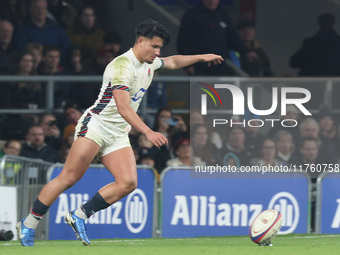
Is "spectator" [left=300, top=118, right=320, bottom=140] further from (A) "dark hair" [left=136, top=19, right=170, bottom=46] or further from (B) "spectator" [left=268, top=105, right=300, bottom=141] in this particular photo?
(A) "dark hair" [left=136, top=19, right=170, bottom=46]

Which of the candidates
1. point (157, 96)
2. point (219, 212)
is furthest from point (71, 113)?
point (219, 212)

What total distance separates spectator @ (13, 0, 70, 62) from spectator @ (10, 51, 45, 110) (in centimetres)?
43

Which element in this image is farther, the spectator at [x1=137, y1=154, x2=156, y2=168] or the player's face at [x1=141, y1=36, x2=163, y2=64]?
the spectator at [x1=137, y1=154, x2=156, y2=168]

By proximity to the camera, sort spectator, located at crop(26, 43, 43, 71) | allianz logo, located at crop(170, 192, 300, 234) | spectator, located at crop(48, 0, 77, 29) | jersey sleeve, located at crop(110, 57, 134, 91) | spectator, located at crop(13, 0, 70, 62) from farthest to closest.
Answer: spectator, located at crop(48, 0, 77, 29) → spectator, located at crop(13, 0, 70, 62) → spectator, located at crop(26, 43, 43, 71) → allianz logo, located at crop(170, 192, 300, 234) → jersey sleeve, located at crop(110, 57, 134, 91)

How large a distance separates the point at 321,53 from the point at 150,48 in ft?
Result: 21.1

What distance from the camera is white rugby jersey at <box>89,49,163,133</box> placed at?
29.0 ft

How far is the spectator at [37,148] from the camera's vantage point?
12.6m

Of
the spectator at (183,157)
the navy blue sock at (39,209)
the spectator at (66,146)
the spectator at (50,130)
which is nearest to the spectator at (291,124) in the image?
the spectator at (183,157)

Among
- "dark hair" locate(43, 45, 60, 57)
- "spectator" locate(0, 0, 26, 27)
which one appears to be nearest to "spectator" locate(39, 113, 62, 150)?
"dark hair" locate(43, 45, 60, 57)

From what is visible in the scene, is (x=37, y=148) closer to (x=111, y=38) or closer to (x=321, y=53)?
(x=111, y=38)

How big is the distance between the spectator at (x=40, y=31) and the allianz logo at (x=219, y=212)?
3.48 metres

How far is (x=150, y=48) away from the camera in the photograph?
8961 mm

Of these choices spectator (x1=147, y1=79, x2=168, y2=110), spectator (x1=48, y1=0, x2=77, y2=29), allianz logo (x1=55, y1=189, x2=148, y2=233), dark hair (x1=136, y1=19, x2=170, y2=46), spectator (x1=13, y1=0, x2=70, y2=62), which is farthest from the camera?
spectator (x1=48, y1=0, x2=77, y2=29)

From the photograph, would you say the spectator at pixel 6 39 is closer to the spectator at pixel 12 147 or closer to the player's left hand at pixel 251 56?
the spectator at pixel 12 147
